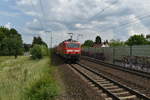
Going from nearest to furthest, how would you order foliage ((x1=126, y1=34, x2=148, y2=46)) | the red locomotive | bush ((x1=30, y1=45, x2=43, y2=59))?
the red locomotive → bush ((x1=30, y1=45, x2=43, y2=59)) → foliage ((x1=126, y1=34, x2=148, y2=46))

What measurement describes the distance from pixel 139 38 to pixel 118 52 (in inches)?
2094

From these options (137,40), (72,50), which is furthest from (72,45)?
(137,40)

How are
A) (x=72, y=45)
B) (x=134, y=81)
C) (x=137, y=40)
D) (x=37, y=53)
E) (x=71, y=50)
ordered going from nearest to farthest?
(x=134, y=81), (x=71, y=50), (x=72, y=45), (x=37, y=53), (x=137, y=40)

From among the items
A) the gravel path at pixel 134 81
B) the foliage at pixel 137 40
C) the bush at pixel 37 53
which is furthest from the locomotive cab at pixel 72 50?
the foliage at pixel 137 40

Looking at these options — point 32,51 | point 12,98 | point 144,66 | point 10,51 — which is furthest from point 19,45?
point 12,98

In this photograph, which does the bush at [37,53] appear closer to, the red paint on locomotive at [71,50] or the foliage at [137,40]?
the red paint on locomotive at [71,50]

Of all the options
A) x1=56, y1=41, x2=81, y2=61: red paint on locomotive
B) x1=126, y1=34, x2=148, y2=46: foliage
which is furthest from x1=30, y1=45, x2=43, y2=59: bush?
x1=126, y1=34, x2=148, y2=46: foliage

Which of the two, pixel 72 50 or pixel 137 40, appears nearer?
pixel 72 50

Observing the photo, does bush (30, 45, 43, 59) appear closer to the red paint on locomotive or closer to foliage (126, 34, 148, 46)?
the red paint on locomotive

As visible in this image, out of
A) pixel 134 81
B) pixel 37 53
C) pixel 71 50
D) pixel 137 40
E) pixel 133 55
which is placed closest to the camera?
pixel 134 81

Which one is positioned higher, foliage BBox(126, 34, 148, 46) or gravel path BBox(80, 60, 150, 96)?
foliage BBox(126, 34, 148, 46)

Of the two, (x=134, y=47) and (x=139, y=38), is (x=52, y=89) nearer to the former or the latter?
(x=134, y=47)

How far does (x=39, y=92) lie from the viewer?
6695mm

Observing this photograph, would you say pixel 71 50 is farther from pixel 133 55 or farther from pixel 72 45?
pixel 133 55
